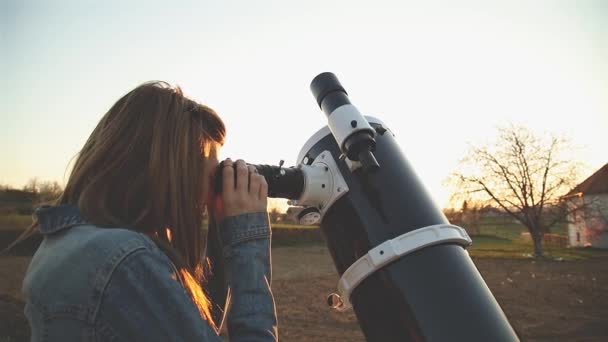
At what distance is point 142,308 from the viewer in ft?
2.82

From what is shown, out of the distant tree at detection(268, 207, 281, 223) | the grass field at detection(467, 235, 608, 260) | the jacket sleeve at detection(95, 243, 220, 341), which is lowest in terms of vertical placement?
the jacket sleeve at detection(95, 243, 220, 341)

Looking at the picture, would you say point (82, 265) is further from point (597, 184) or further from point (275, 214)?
point (597, 184)

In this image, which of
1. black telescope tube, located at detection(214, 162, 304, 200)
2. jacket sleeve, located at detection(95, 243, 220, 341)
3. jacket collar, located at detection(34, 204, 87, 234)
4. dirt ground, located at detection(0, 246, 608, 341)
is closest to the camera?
jacket sleeve, located at detection(95, 243, 220, 341)

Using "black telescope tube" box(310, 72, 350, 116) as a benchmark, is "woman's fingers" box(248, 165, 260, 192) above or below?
below

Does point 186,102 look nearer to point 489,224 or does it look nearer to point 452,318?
point 452,318

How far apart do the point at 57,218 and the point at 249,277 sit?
1.61ft

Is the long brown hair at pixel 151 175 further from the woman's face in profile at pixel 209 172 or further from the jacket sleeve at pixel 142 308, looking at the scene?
the jacket sleeve at pixel 142 308

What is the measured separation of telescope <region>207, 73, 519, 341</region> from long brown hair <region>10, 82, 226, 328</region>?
35 cm

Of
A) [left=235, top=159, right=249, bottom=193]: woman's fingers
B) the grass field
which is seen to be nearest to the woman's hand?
[left=235, top=159, right=249, bottom=193]: woman's fingers

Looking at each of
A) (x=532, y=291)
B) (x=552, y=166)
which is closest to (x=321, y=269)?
(x=532, y=291)

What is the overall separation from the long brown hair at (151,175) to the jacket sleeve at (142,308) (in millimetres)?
156

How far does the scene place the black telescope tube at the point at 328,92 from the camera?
1583 millimetres

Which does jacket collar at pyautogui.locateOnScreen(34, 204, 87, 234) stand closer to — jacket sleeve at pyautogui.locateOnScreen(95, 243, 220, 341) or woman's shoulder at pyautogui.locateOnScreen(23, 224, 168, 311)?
woman's shoulder at pyautogui.locateOnScreen(23, 224, 168, 311)

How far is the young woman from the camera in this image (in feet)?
2.83
